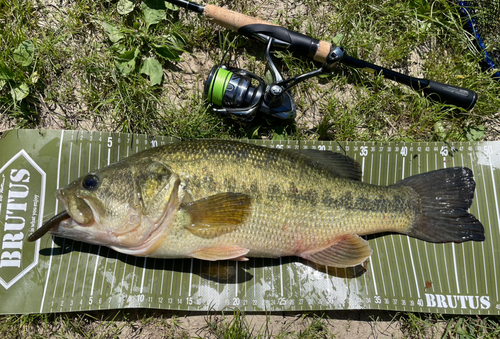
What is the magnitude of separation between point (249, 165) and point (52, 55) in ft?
8.45

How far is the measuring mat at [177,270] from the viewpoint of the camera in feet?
9.21

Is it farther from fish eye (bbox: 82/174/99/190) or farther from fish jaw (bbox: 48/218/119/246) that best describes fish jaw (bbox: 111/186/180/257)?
fish eye (bbox: 82/174/99/190)

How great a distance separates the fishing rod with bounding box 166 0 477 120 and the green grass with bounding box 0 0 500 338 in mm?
161

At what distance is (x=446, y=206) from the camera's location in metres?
2.93

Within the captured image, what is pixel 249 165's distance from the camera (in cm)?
254

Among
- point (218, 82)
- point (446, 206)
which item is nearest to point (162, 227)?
point (218, 82)

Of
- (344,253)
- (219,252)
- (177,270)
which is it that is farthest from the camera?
(177,270)

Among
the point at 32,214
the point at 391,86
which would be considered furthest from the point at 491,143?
the point at 32,214

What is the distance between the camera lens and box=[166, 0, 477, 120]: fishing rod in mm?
2922

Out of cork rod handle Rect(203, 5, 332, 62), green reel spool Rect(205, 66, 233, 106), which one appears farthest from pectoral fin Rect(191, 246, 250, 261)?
cork rod handle Rect(203, 5, 332, 62)

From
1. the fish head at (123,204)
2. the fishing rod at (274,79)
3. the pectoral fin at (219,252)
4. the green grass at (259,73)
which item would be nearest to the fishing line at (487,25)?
the green grass at (259,73)

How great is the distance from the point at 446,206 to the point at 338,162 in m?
1.17

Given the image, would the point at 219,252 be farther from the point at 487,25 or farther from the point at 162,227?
the point at 487,25

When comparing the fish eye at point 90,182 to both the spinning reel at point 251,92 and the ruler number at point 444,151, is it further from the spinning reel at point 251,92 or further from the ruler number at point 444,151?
the ruler number at point 444,151
